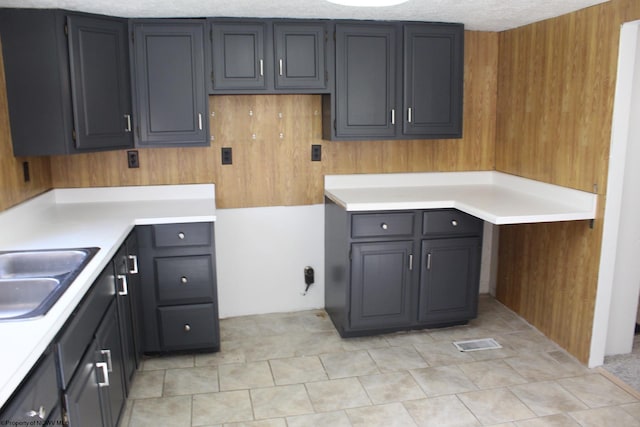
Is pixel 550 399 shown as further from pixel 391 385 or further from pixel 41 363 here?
pixel 41 363

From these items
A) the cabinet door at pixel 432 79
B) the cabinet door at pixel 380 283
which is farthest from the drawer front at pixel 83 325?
the cabinet door at pixel 432 79

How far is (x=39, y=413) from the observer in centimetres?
144

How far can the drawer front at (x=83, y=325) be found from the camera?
1.67m

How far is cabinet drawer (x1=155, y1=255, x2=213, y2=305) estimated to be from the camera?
122 inches

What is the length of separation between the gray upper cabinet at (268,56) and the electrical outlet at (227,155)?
48 centimetres

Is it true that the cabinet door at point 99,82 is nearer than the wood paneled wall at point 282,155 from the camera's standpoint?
Yes

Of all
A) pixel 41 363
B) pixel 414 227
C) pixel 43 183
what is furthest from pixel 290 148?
pixel 41 363

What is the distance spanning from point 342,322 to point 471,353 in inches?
31.3

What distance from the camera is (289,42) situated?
10.7 feet

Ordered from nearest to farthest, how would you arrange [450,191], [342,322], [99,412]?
1. [99,412]
2. [342,322]
3. [450,191]

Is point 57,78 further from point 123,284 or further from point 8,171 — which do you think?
point 123,284

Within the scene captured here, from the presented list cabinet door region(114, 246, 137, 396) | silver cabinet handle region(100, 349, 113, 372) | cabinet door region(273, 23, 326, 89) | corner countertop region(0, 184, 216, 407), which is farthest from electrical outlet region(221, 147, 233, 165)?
silver cabinet handle region(100, 349, 113, 372)

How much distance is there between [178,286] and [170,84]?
1.17 m

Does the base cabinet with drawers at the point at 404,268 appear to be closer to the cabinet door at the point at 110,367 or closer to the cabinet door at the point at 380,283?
the cabinet door at the point at 380,283
